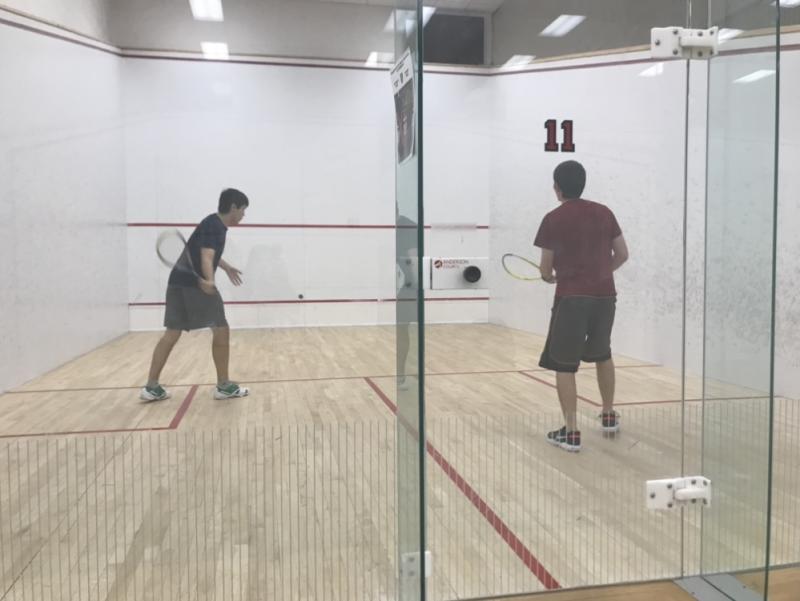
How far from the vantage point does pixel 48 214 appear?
108 inches

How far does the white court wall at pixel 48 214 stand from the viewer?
239 cm

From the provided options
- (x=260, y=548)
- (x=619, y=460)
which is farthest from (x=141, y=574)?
(x=619, y=460)

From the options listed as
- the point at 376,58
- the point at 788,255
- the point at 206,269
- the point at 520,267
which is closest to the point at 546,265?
the point at 520,267

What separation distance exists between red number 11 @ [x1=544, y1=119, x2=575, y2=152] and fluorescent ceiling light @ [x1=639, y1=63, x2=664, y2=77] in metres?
0.19

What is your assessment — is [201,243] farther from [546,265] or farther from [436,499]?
[546,265]

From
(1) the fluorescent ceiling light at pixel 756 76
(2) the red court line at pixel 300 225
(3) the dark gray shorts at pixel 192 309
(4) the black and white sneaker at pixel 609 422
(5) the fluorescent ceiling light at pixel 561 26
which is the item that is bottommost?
(4) the black and white sneaker at pixel 609 422

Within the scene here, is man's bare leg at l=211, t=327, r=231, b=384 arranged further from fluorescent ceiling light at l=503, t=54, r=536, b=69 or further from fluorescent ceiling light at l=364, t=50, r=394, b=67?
fluorescent ceiling light at l=503, t=54, r=536, b=69

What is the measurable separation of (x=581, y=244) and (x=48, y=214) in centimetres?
249

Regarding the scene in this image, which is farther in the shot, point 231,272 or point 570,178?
point 231,272

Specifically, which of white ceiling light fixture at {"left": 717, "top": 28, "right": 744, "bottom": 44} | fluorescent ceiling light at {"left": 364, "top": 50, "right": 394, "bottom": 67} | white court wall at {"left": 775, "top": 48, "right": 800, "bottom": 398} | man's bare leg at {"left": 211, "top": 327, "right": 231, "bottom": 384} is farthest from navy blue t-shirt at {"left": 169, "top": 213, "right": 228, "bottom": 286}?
A: white court wall at {"left": 775, "top": 48, "right": 800, "bottom": 398}

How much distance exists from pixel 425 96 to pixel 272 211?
1513mm

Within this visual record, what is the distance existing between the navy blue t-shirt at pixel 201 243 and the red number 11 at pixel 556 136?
4.13 ft

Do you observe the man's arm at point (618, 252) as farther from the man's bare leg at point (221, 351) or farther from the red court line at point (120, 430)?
the red court line at point (120, 430)

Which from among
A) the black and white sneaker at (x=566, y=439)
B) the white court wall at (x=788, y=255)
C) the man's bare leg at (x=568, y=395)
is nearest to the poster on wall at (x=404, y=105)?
the man's bare leg at (x=568, y=395)
